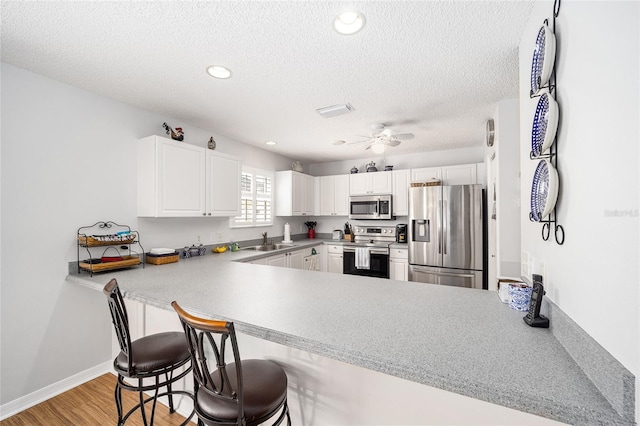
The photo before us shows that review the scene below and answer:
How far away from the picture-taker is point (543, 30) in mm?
1090

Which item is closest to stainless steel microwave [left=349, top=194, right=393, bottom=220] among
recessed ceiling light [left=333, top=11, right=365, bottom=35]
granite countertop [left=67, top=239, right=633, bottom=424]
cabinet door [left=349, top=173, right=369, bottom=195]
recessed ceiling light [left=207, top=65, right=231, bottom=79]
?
cabinet door [left=349, top=173, right=369, bottom=195]

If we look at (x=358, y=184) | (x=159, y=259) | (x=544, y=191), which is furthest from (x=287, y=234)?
(x=544, y=191)

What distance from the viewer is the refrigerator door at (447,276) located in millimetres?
3477

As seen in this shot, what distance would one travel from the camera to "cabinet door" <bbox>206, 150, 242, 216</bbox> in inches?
124

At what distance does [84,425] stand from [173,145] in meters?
2.25

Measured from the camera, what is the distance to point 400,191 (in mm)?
A: 4590

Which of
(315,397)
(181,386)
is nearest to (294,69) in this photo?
(315,397)

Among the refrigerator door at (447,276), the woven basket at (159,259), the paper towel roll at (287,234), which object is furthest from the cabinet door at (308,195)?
the woven basket at (159,259)

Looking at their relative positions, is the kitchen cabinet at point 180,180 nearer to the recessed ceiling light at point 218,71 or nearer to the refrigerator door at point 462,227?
the recessed ceiling light at point 218,71

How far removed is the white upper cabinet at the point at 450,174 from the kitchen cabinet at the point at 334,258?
1.69 meters

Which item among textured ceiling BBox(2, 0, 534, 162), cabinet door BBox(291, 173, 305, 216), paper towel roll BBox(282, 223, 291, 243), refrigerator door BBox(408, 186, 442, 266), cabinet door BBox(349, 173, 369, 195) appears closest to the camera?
textured ceiling BBox(2, 0, 534, 162)

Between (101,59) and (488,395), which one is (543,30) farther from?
(101,59)

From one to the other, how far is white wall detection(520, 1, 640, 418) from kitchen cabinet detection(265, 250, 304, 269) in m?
3.06

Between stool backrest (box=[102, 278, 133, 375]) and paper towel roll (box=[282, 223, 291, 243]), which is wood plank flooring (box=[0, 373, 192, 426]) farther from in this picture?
paper towel roll (box=[282, 223, 291, 243])
